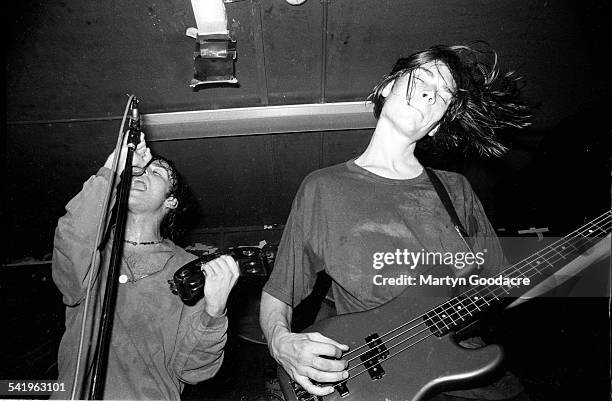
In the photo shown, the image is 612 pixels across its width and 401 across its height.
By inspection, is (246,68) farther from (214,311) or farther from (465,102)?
(214,311)

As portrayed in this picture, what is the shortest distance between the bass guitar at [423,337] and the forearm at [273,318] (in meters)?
0.09

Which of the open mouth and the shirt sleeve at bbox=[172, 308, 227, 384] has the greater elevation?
the open mouth

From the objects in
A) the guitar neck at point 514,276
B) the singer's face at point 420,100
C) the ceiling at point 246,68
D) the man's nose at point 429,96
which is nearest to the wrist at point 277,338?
the guitar neck at point 514,276

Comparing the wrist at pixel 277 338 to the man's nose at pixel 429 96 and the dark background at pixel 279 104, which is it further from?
the man's nose at pixel 429 96

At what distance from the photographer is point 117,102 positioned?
6.53ft

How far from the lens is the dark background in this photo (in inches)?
62.8

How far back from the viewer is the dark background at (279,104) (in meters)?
1.60

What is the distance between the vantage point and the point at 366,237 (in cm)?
117

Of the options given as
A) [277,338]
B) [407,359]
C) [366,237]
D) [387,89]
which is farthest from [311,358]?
[387,89]

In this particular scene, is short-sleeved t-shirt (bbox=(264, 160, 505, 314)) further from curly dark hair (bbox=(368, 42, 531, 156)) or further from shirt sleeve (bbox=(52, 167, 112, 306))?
shirt sleeve (bbox=(52, 167, 112, 306))

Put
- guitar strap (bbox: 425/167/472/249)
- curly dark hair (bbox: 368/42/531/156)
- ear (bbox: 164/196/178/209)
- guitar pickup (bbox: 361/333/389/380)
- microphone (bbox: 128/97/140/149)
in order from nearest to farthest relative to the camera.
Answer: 1. microphone (bbox: 128/97/140/149)
2. guitar pickup (bbox: 361/333/389/380)
3. guitar strap (bbox: 425/167/472/249)
4. curly dark hair (bbox: 368/42/531/156)
5. ear (bbox: 164/196/178/209)

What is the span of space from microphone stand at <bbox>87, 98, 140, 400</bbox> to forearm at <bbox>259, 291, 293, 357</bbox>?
46cm

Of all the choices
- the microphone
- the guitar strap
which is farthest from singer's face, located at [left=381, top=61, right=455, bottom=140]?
the microphone

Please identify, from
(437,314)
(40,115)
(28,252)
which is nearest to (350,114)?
(437,314)
